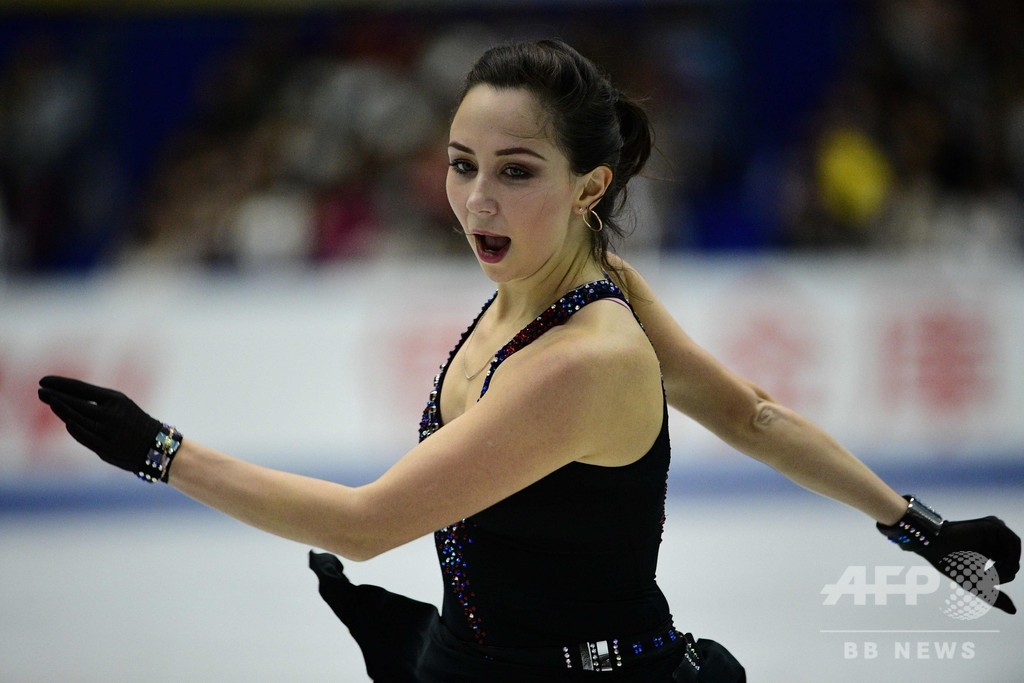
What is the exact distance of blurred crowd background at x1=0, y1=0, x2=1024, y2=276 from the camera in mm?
6992

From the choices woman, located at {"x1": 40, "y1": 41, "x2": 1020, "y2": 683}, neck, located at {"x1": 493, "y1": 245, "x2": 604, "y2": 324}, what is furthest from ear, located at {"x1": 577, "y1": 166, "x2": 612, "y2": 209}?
neck, located at {"x1": 493, "y1": 245, "x2": 604, "y2": 324}

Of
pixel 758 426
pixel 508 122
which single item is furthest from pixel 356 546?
pixel 758 426

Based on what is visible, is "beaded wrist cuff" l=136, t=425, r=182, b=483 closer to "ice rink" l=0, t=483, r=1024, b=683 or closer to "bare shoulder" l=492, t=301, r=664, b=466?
"bare shoulder" l=492, t=301, r=664, b=466

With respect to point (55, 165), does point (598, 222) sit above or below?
below

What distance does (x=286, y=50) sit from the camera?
874 cm

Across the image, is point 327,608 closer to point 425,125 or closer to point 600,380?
point 600,380

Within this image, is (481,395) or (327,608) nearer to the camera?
(481,395)

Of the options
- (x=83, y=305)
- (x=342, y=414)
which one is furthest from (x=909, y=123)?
(x=83, y=305)

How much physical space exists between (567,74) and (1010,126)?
6239mm

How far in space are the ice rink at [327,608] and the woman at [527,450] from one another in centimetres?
14

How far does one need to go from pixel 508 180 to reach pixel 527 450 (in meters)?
0.49

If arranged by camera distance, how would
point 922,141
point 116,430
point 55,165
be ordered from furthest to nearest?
point 55,165
point 922,141
point 116,430

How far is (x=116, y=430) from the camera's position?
1.88 m

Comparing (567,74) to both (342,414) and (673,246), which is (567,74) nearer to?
(342,414)
